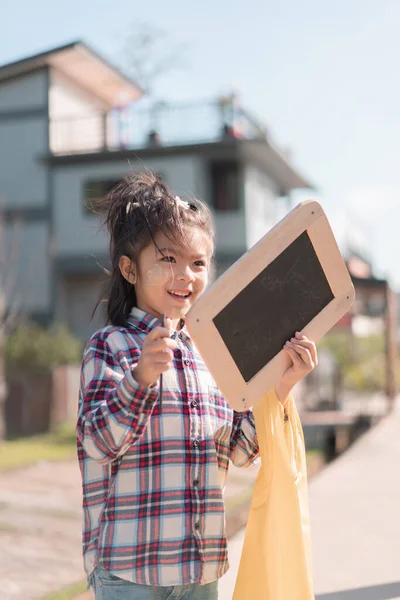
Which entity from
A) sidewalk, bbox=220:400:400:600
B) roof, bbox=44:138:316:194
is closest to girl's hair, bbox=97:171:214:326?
sidewalk, bbox=220:400:400:600

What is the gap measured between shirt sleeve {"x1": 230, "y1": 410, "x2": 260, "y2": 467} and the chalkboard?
250 mm

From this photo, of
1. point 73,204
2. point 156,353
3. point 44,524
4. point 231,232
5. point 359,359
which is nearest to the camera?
point 156,353

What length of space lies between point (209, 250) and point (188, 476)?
0.58m

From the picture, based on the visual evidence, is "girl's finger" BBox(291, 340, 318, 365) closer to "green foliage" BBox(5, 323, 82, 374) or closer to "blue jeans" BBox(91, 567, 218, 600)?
"blue jeans" BBox(91, 567, 218, 600)

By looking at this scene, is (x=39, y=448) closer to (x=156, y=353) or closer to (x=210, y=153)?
(x=210, y=153)

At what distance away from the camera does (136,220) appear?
202 cm

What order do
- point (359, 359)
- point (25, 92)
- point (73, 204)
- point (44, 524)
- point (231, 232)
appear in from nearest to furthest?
1. point (44, 524)
2. point (231, 232)
3. point (73, 204)
4. point (25, 92)
5. point (359, 359)

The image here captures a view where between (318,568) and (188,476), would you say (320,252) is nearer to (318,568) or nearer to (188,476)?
(188,476)

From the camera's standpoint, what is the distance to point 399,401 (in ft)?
56.5

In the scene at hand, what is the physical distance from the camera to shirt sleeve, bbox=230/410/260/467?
6.93 feet

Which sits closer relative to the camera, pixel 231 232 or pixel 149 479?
pixel 149 479

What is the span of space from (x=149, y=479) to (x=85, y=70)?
21.3m

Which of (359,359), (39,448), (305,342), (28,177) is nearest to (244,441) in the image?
(305,342)

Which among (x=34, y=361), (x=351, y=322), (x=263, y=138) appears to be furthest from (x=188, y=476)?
(x=263, y=138)
